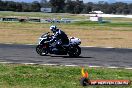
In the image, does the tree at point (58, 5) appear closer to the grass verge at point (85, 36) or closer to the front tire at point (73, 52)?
the grass verge at point (85, 36)

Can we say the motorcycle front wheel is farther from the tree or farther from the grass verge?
the tree

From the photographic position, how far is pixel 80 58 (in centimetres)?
2361

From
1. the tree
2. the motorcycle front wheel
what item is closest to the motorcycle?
the motorcycle front wheel

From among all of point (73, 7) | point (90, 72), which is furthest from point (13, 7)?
point (90, 72)

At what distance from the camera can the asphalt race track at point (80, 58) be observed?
2149 cm

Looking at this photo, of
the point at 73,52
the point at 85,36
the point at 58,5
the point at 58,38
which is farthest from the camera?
the point at 58,5

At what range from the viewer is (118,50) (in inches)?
1134

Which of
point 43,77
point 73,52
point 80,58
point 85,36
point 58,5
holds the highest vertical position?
point 43,77

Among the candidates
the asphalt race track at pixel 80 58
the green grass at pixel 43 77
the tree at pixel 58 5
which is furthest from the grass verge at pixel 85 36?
the tree at pixel 58 5

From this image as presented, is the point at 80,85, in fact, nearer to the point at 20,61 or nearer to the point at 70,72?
the point at 70,72

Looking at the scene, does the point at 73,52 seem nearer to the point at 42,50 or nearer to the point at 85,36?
the point at 42,50

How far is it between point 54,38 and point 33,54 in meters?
1.63

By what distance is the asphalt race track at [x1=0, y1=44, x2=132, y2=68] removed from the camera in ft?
70.5

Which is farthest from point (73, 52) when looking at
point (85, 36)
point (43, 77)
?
point (85, 36)
